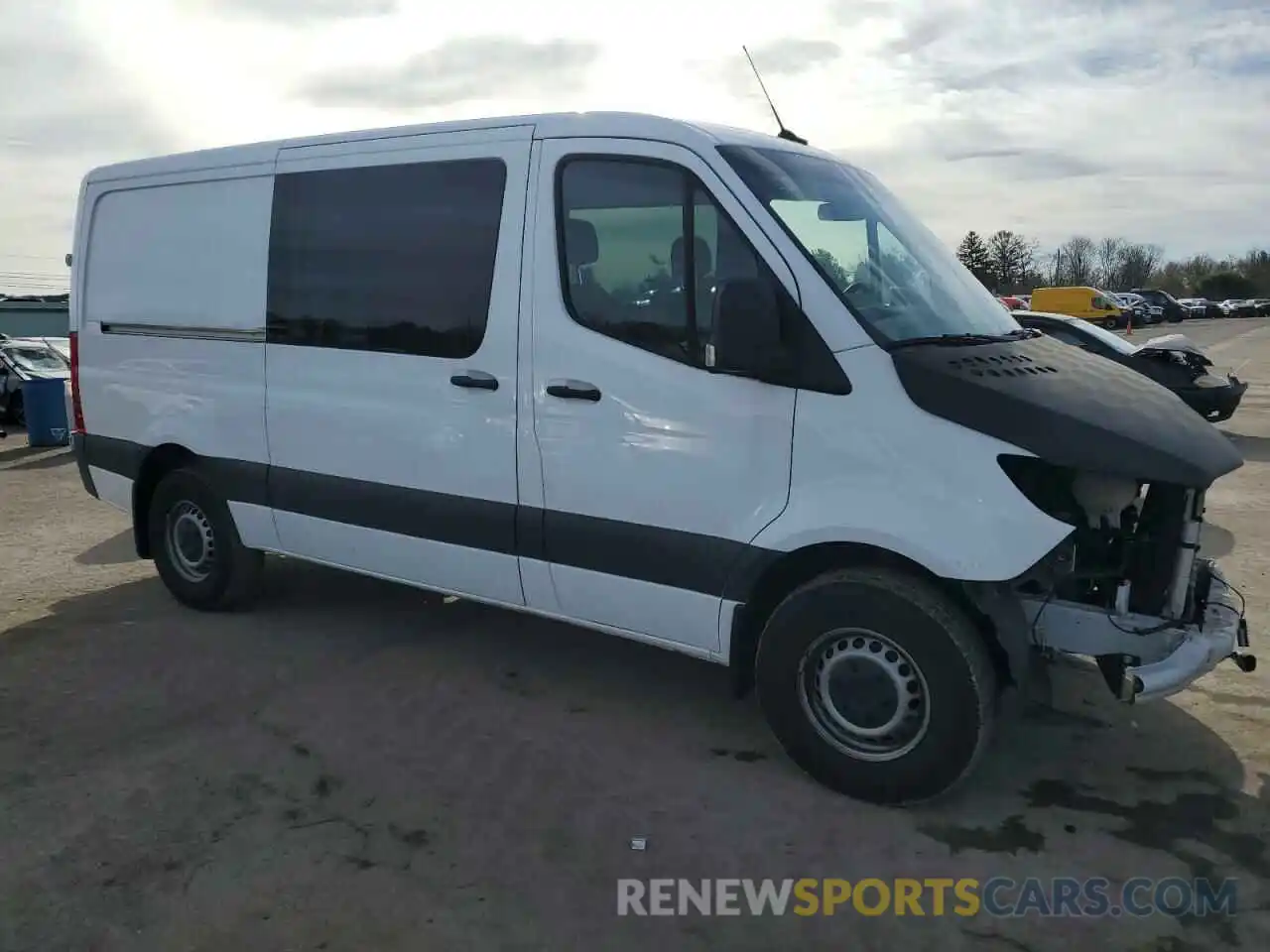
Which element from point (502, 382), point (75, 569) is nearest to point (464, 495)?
point (502, 382)

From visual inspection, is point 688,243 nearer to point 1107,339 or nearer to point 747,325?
point 747,325

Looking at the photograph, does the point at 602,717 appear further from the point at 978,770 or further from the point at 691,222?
the point at 691,222

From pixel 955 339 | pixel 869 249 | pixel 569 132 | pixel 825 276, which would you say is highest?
pixel 569 132

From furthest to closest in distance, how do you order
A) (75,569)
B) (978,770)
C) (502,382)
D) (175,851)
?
(75,569) < (502,382) < (978,770) < (175,851)

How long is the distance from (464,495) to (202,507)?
2.16m

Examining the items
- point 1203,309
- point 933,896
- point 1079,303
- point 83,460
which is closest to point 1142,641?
point 933,896

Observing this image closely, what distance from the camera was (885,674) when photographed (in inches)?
149

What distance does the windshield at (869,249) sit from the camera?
12.8 feet

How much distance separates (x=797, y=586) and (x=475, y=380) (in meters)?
1.67

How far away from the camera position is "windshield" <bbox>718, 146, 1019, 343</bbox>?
391 centimetres

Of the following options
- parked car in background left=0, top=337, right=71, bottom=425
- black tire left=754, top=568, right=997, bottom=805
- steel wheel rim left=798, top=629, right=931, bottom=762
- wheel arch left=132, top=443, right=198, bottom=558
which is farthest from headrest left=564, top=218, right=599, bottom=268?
parked car in background left=0, top=337, right=71, bottom=425

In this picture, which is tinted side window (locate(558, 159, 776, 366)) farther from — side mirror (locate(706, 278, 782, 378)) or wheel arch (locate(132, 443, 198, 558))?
wheel arch (locate(132, 443, 198, 558))

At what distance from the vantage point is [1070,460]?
11.2ft

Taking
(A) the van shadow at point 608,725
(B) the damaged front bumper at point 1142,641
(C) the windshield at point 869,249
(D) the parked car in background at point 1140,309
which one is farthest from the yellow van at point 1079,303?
(B) the damaged front bumper at point 1142,641
